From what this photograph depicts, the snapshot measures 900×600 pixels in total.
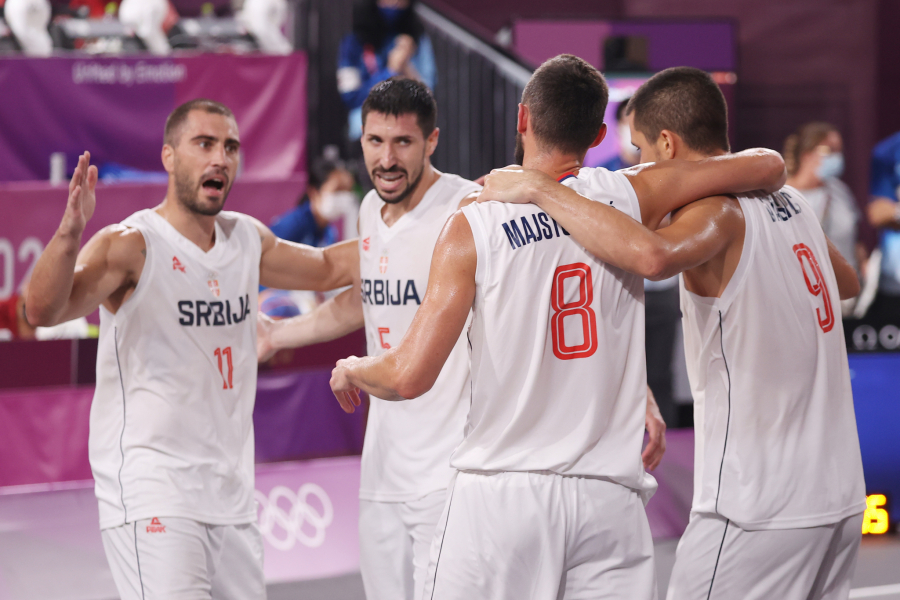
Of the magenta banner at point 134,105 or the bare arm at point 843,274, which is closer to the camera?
the bare arm at point 843,274

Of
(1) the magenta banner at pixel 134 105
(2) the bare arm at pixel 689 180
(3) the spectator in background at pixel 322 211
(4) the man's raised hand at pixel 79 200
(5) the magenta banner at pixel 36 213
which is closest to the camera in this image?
(2) the bare arm at pixel 689 180

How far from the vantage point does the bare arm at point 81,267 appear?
3.31 metres

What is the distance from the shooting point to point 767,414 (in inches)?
118

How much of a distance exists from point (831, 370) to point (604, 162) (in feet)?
23.9

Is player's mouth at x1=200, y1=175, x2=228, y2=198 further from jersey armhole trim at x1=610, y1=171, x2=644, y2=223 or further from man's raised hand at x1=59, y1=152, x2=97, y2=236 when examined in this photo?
jersey armhole trim at x1=610, y1=171, x2=644, y2=223

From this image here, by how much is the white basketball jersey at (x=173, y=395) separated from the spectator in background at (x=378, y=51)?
19.0 feet

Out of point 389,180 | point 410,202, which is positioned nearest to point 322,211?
point 410,202

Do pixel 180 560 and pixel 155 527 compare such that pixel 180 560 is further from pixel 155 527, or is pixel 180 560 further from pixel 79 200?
pixel 79 200

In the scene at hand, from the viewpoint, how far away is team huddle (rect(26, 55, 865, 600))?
2.69 metres

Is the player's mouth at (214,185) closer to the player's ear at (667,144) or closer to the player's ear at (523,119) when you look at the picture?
the player's ear at (523,119)

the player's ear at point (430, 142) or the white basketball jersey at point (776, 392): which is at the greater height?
the player's ear at point (430, 142)

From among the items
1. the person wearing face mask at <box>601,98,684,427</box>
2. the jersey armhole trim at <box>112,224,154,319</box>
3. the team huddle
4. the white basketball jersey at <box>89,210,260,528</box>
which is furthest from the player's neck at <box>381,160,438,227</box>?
the person wearing face mask at <box>601,98,684,427</box>

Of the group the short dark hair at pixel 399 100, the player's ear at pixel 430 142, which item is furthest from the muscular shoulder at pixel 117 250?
the player's ear at pixel 430 142

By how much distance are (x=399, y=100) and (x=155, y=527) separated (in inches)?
73.4
